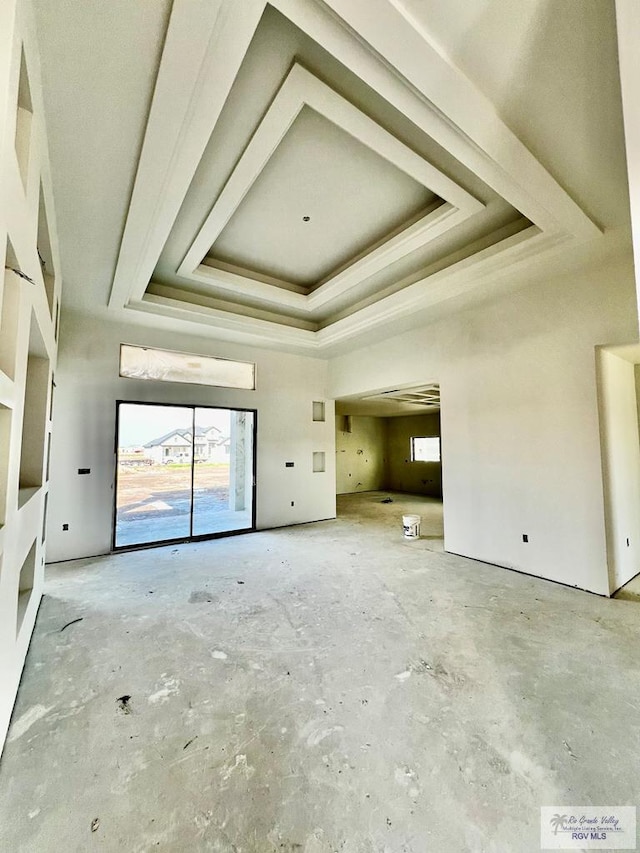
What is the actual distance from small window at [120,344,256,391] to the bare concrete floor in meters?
3.07

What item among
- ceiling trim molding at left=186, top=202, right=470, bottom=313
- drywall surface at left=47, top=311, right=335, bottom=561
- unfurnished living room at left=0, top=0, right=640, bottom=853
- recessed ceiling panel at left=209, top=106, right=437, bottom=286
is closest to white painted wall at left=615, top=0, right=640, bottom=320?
unfurnished living room at left=0, top=0, right=640, bottom=853

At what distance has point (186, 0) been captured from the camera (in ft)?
4.73

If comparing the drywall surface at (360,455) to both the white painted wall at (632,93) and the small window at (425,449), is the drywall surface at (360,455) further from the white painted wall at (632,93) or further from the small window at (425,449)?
the white painted wall at (632,93)

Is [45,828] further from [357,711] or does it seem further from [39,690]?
[357,711]

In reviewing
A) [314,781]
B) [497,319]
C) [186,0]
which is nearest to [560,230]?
[497,319]

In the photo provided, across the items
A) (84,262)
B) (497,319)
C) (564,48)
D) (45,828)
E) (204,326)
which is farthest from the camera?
(204,326)

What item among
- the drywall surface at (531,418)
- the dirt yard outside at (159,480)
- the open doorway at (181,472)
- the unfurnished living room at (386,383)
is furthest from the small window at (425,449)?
the dirt yard outside at (159,480)

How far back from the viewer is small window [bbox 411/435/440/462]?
35.4 ft

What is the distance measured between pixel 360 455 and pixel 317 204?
360 inches

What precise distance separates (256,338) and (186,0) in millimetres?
4289

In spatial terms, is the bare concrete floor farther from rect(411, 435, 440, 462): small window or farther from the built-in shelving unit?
rect(411, 435, 440, 462): small window

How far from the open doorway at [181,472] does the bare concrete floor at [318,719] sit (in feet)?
6.23

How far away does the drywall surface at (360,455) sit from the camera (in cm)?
1116

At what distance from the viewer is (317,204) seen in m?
3.18
